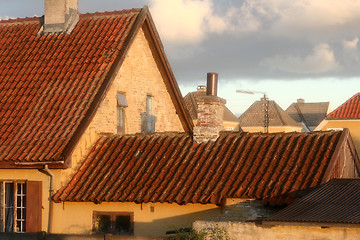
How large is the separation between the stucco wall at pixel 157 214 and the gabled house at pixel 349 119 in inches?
895

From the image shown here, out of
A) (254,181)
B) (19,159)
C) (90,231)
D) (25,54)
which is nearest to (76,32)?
(25,54)

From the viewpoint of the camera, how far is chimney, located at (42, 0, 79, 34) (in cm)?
2209

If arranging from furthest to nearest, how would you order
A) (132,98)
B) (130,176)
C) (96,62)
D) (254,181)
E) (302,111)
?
(302,111) → (132,98) → (96,62) → (130,176) → (254,181)

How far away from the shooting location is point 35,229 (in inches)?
704

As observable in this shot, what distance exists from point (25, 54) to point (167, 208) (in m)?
8.05

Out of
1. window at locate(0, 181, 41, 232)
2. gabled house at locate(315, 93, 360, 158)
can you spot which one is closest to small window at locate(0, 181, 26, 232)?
window at locate(0, 181, 41, 232)

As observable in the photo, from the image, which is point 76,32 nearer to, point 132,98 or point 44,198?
point 132,98

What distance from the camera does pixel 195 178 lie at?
16.7 metres

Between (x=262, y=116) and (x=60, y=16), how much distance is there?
48.6 meters

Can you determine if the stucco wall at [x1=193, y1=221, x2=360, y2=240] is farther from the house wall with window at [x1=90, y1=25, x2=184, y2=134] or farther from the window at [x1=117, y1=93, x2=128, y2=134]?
the window at [x1=117, y1=93, x2=128, y2=134]

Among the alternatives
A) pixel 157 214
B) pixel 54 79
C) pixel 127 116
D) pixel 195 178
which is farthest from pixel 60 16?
pixel 157 214

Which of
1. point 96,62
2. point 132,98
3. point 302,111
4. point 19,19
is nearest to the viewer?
point 96,62

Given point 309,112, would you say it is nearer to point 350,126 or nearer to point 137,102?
point 350,126

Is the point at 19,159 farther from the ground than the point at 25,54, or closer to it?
closer to it
